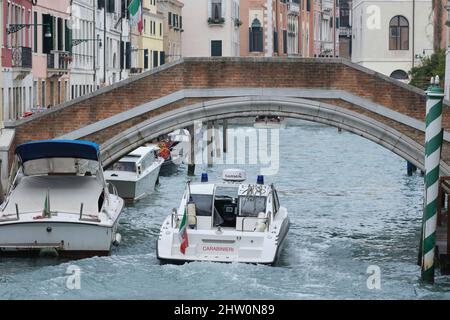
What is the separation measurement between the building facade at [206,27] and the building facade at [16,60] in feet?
95.7

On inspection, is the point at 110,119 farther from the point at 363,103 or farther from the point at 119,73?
the point at 119,73

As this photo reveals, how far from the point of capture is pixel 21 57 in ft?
92.9

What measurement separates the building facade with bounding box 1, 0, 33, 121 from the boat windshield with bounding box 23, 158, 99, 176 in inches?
267

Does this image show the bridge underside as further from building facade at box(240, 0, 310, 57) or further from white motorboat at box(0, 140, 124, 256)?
building facade at box(240, 0, 310, 57)

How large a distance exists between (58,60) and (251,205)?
1551cm

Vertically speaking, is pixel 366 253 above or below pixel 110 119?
below

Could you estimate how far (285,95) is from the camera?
21.4 m

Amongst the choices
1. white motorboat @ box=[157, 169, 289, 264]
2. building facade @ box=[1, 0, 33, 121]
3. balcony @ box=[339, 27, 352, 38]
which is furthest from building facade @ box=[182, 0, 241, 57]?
white motorboat @ box=[157, 169, 289, 264]

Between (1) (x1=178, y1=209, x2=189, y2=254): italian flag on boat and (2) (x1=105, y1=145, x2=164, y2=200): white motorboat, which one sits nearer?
(1) (x1=178, y1=209, x2=189, y2=254): italian flag on boat

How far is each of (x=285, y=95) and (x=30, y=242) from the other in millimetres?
4957

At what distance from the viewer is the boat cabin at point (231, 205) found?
61.4ft

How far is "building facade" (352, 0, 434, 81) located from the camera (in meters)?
48.1

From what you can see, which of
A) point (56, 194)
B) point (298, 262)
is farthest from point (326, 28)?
point (298, 262)
